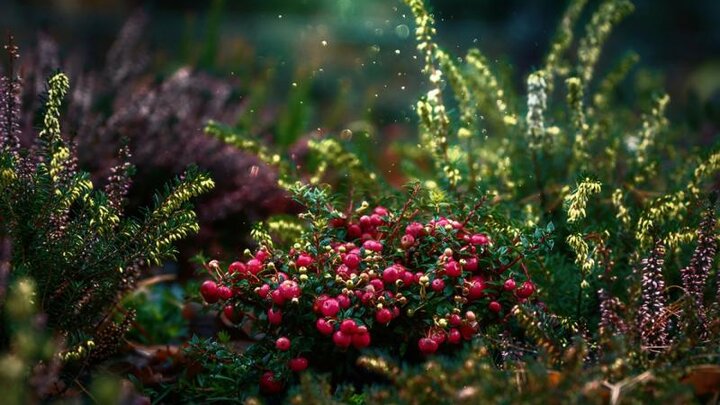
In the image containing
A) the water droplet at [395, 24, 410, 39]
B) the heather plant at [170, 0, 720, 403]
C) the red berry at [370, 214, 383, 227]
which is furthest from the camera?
the water droplet at [395, 24, 410, 39]

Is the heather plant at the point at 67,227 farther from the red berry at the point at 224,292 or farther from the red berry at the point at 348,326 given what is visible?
the red berry at the point at 348,326

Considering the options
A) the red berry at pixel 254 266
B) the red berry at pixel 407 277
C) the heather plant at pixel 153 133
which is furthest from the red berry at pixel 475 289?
the heather plant at pixel 153 133

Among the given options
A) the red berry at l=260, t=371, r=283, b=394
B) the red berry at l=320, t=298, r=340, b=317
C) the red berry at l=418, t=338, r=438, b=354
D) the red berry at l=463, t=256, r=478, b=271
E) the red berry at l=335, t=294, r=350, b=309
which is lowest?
the red berry at l=260, t=371, r=283, b=394

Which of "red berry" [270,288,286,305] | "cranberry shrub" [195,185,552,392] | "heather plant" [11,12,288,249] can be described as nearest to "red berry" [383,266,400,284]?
"cranberry shrub" [195,185,552,392]

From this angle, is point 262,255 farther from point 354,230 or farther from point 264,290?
point 354,230

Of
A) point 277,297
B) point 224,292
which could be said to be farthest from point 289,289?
point 224,292

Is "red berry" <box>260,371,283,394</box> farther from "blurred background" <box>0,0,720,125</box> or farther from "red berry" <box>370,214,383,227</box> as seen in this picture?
"blurred background" <box>0,0,720,125</box>

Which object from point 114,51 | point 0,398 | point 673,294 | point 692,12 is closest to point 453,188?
point 673,294
